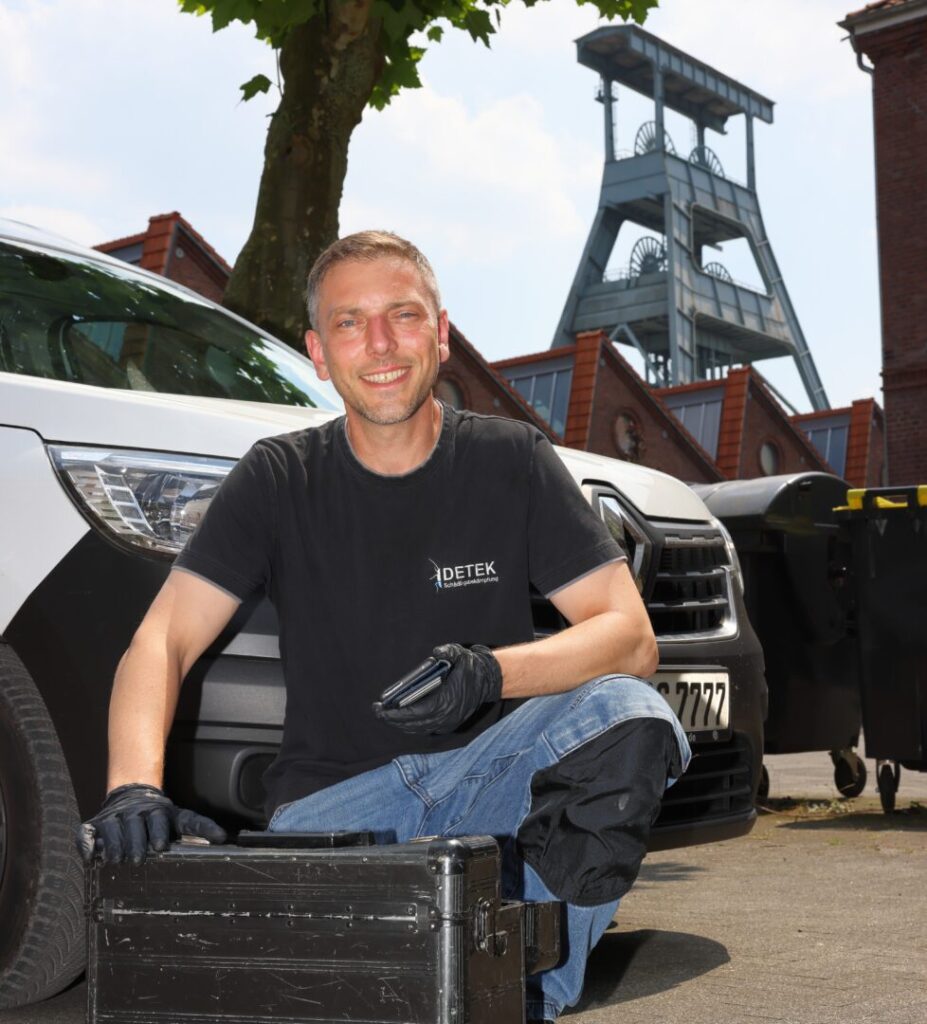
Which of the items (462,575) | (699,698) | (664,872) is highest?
(462,575)

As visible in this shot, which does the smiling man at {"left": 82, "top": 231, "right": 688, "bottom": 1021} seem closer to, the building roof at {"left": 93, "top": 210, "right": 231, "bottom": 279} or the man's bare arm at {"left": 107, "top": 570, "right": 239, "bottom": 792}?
the man's bare arm at {"left": 107, "top": 570, "right": 239, "bottom": 792}

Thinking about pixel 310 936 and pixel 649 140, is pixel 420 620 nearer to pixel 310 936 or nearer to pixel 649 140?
pixel 310 936

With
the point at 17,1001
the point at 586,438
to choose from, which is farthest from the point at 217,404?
the point at 586,438

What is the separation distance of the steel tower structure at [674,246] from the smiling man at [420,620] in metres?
90.5

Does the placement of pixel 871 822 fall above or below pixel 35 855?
below

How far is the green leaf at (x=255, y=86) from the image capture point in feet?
31.2

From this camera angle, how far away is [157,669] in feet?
9.13

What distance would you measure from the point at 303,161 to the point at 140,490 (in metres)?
5.42

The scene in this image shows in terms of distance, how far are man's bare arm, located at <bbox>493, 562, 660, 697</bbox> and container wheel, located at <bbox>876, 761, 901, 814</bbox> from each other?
600 cm

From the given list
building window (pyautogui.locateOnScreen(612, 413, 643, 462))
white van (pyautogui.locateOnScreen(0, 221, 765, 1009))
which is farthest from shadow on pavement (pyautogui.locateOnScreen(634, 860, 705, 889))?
building window (pyautogui.locateOnScreen(612, 413, 643, 462))

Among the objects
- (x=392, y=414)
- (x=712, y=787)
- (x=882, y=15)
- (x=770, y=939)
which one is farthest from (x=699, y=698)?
(x=882, y=15)

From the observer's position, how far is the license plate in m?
4.19

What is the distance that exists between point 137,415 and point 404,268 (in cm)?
77

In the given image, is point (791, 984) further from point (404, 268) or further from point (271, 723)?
point (404, 268)
